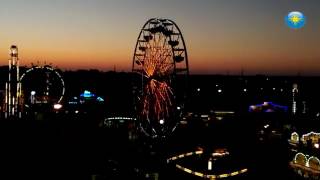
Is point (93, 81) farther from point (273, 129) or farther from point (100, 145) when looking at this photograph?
point (100, 145)

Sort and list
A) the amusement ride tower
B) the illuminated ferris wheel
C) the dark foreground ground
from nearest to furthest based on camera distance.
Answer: the dark foreground ground, the amusement ride tower, the illuminated ferris wheel

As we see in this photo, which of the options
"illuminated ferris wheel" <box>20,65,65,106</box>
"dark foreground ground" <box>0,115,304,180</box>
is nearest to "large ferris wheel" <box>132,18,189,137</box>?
"dark foreground ground" <box>0,115,304,180</box>

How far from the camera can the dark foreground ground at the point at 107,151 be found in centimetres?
1862

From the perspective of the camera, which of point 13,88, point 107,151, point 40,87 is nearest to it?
point 107,151

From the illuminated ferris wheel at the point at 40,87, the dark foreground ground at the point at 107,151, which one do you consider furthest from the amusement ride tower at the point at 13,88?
the illuminated ferris wheel at the point at 40,87

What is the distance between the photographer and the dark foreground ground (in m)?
18.6

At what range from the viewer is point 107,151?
24.0 m

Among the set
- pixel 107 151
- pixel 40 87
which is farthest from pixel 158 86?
pixel 40 87

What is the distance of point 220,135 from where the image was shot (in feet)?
114

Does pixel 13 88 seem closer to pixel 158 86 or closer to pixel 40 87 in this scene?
pixel 158 86

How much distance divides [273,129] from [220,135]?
474 cm

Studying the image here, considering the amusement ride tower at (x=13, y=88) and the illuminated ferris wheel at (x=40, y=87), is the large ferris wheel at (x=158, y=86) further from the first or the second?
the illuminated ferris wheel at (x=40, y=87)

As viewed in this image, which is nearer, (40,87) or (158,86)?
(158,86)

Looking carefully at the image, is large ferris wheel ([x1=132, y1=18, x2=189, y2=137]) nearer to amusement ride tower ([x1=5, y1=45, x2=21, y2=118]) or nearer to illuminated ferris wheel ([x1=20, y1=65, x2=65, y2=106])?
amusement ride tower ([x1=5, y1=45, x2=21, y2=118])
